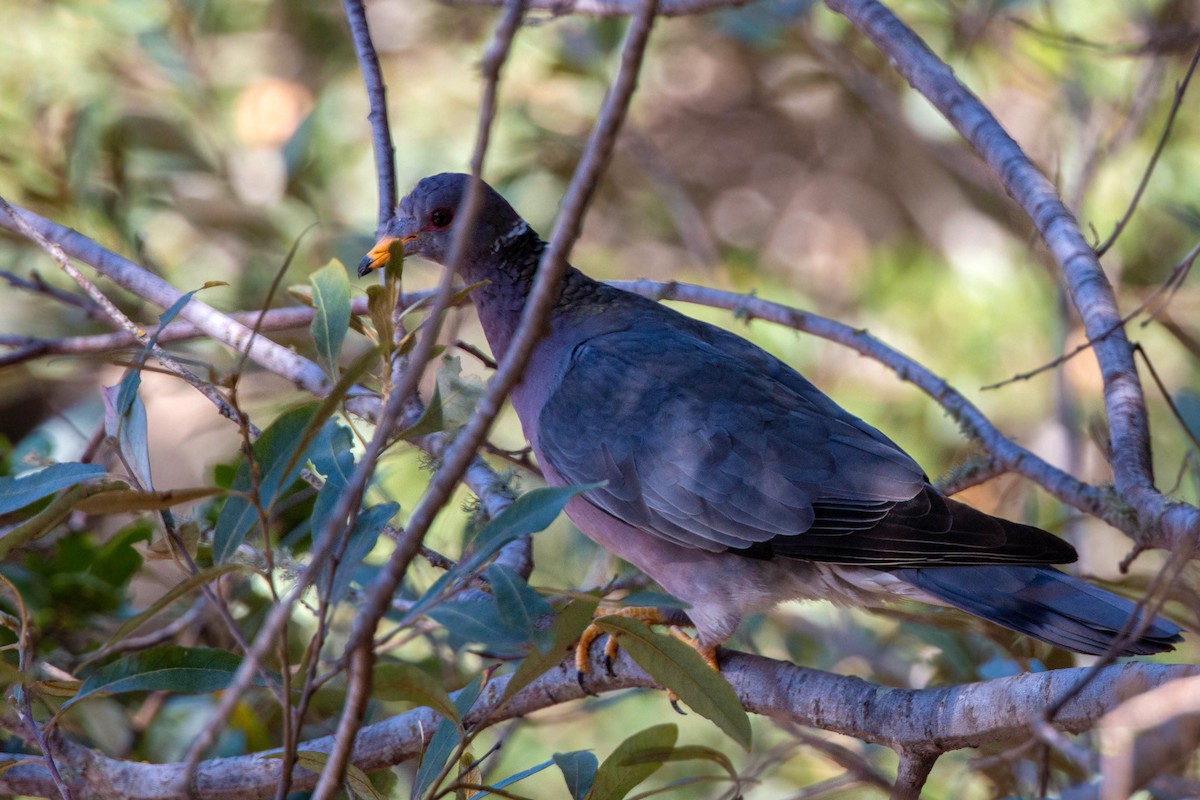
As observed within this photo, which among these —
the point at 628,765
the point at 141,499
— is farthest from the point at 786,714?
the point at 141,499

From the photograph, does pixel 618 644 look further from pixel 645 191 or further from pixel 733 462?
pixel 645 191

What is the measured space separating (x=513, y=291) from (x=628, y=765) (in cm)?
141

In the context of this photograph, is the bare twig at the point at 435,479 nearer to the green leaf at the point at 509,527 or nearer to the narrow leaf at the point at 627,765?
the green leaf at the point at 509,527

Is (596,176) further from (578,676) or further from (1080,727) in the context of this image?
(578,676)

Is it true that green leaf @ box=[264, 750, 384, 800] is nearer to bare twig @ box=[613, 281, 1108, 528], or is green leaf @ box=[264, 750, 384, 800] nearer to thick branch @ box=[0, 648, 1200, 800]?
thick branch @ box=[0, 648, 1200, 800]

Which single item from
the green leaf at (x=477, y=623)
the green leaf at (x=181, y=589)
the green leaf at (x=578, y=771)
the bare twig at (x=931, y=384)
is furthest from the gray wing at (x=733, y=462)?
the green leaf at (x=181, y=589)

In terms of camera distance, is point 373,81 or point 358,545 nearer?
point 358,545

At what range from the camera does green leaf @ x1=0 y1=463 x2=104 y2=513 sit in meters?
1.59

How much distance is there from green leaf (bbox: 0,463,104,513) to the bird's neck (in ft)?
4.20

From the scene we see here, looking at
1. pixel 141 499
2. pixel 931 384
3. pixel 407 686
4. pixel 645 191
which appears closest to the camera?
pixel 141 499

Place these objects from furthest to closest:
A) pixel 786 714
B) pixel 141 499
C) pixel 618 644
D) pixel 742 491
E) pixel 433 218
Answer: pixel 433 218 < pixel 742 491 < pixel 618 644 < pixel 786 714 < pixel 141 499

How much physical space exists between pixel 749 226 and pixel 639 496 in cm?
431

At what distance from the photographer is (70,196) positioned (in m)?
3.62

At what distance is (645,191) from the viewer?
19.5 ft
